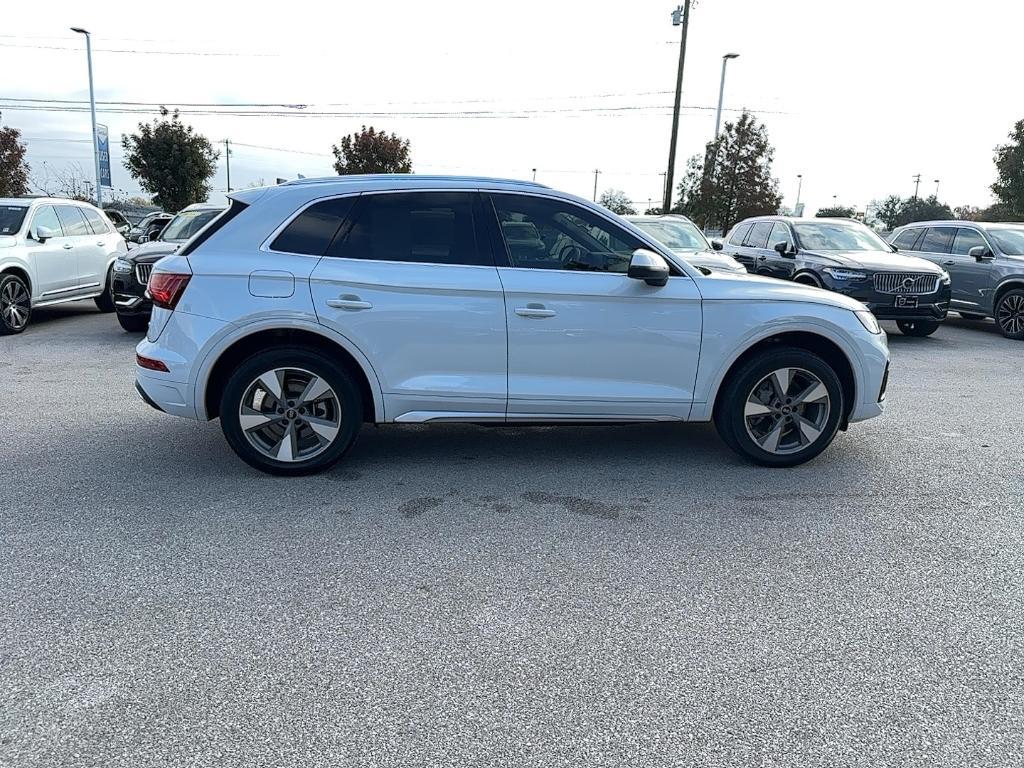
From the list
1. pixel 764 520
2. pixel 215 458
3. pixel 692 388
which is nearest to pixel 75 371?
pixel 215 458

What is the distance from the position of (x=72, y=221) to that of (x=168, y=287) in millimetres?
8566

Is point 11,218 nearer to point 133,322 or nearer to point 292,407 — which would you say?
point 133,322

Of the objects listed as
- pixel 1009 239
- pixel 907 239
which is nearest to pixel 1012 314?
pixel 1009 239

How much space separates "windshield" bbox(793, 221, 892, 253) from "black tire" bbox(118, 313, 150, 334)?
973cm

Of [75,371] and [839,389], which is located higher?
[839,389]

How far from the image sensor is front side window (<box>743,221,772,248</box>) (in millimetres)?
13227

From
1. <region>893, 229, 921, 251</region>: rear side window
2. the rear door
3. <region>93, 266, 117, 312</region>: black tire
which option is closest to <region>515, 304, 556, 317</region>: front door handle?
the rear door

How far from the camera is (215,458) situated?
17.0 feet

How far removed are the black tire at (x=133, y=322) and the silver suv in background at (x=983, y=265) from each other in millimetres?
12381

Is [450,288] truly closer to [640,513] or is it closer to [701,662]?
[640,513]

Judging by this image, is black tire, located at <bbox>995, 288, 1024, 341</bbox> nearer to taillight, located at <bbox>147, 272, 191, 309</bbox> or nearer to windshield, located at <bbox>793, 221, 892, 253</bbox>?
windshield, located at <bbox>793, 221, 892, 253</bbox>

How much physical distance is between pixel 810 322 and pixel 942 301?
Answer: 7419 millimetres

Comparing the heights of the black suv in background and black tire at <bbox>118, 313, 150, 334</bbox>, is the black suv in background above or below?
above

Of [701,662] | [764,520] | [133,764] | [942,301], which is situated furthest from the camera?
[942,301]
